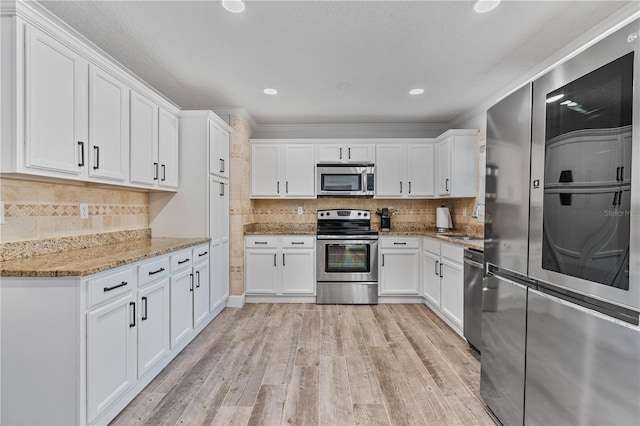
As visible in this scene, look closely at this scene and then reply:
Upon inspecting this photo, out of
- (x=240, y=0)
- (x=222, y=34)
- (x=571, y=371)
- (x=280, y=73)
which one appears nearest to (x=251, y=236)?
(x=280, y=73)

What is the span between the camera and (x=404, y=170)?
4.29m

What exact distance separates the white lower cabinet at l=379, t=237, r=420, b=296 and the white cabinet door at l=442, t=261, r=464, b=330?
673 mm

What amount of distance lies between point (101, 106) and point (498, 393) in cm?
310

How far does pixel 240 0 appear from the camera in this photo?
1.84m

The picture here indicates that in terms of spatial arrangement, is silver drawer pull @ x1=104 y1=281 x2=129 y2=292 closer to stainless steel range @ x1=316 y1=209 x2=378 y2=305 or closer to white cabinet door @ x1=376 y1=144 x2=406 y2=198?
stainless steel range @ x1=316 y1=209 x2=378 y2=305

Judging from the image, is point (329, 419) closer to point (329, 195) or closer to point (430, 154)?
point (329, 195)

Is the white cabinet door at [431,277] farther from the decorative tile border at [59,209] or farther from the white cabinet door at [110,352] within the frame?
the decorative tile border at [59,209]

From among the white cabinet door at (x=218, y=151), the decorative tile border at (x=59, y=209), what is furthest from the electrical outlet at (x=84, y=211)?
the white cabinet door at (x=218, y=151)

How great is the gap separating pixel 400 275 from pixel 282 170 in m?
2.21

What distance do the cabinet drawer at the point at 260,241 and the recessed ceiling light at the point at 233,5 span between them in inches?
103

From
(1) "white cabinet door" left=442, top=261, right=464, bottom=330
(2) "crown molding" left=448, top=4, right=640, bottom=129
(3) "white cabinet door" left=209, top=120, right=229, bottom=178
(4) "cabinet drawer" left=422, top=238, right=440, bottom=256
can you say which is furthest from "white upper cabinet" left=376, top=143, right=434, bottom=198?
(3) "white cabinet door" left=209, top=120, right=229, bottom=178

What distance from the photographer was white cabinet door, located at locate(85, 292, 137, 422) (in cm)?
155

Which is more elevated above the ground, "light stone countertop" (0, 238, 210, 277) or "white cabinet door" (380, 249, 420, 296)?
"light stone countertop" (0, 238, 210, 277)

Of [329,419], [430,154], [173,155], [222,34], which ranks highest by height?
[222,34]
